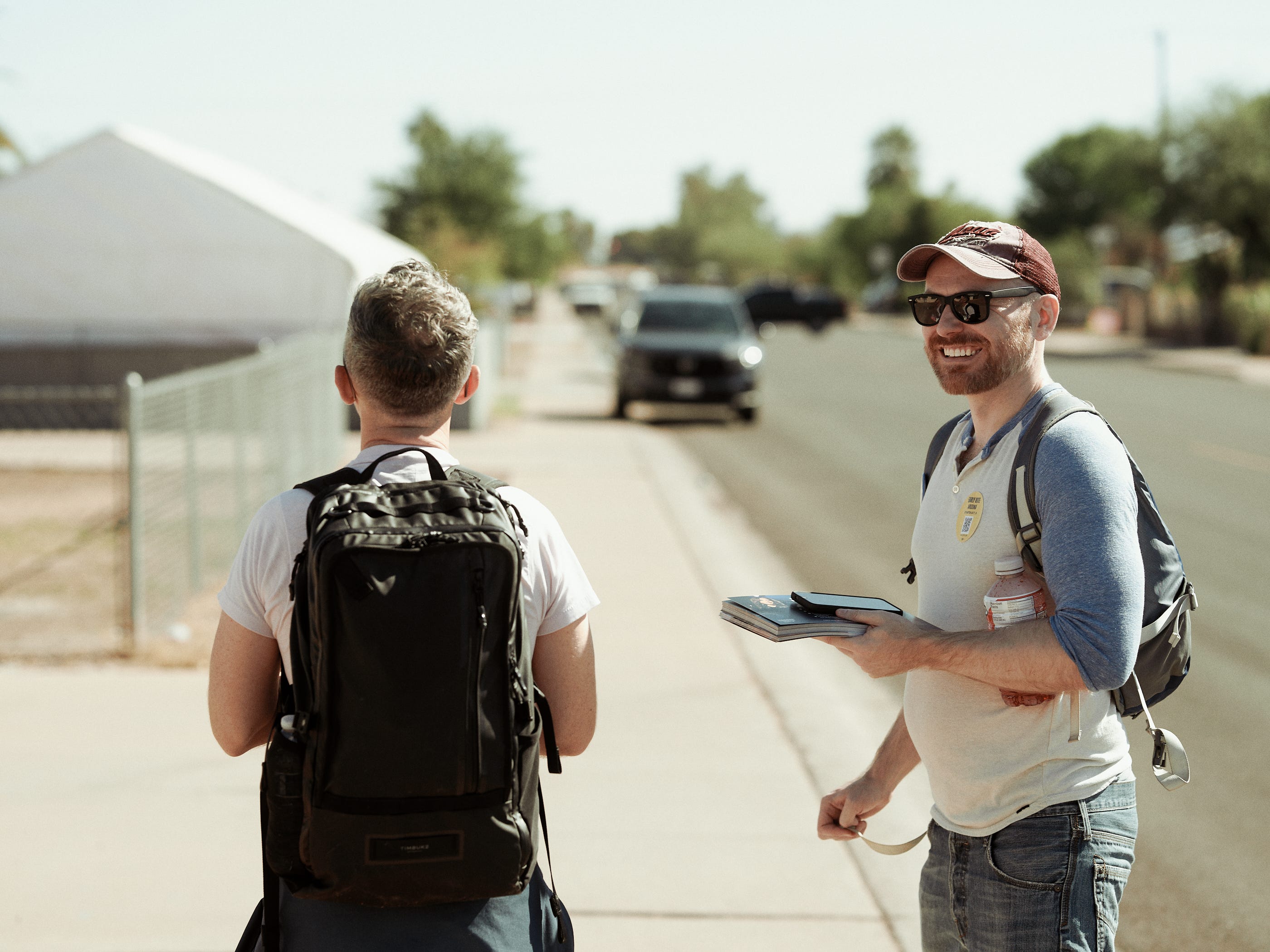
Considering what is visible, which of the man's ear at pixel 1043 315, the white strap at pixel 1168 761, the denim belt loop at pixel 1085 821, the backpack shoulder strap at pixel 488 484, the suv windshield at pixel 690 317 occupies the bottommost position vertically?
the denim belt loop at pixel 1085 821

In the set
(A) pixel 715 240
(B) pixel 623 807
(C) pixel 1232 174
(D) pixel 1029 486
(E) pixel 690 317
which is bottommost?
(B) pixel 623 807

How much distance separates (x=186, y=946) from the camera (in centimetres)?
369

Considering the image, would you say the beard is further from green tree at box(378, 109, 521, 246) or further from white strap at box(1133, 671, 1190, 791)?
green tree at box(378, 109, 521, 246)

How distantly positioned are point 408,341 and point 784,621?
76 centimetres

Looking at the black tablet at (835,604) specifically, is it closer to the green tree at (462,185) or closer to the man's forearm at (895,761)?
the man's forearm at (895,761)

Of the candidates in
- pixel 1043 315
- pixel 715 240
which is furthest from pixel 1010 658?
pixel 715 240

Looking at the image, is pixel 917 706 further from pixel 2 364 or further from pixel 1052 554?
pixel 2 364

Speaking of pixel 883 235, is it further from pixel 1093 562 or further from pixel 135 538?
pixel 1093 562

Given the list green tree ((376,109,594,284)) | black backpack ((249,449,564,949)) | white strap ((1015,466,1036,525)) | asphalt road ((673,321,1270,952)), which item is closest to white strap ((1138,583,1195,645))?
white strap ((1015,466,1036,525))

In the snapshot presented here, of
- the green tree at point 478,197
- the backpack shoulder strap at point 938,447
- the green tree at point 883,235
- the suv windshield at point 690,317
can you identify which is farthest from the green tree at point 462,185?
the backpack shoulder strap at point 938,447

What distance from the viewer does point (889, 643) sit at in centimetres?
221

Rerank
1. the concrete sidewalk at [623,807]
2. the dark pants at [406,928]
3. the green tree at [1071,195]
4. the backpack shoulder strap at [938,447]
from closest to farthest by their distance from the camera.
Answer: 1. the dark pants at [406,928]
2. the backpack shoulder strap at [938,447]
3. the concrete sidewalk at [623,807]
4. the green tree at [1071,195]

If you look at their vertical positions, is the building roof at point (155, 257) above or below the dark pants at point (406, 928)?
above

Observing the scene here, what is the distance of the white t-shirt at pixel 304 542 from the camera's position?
2.09m
